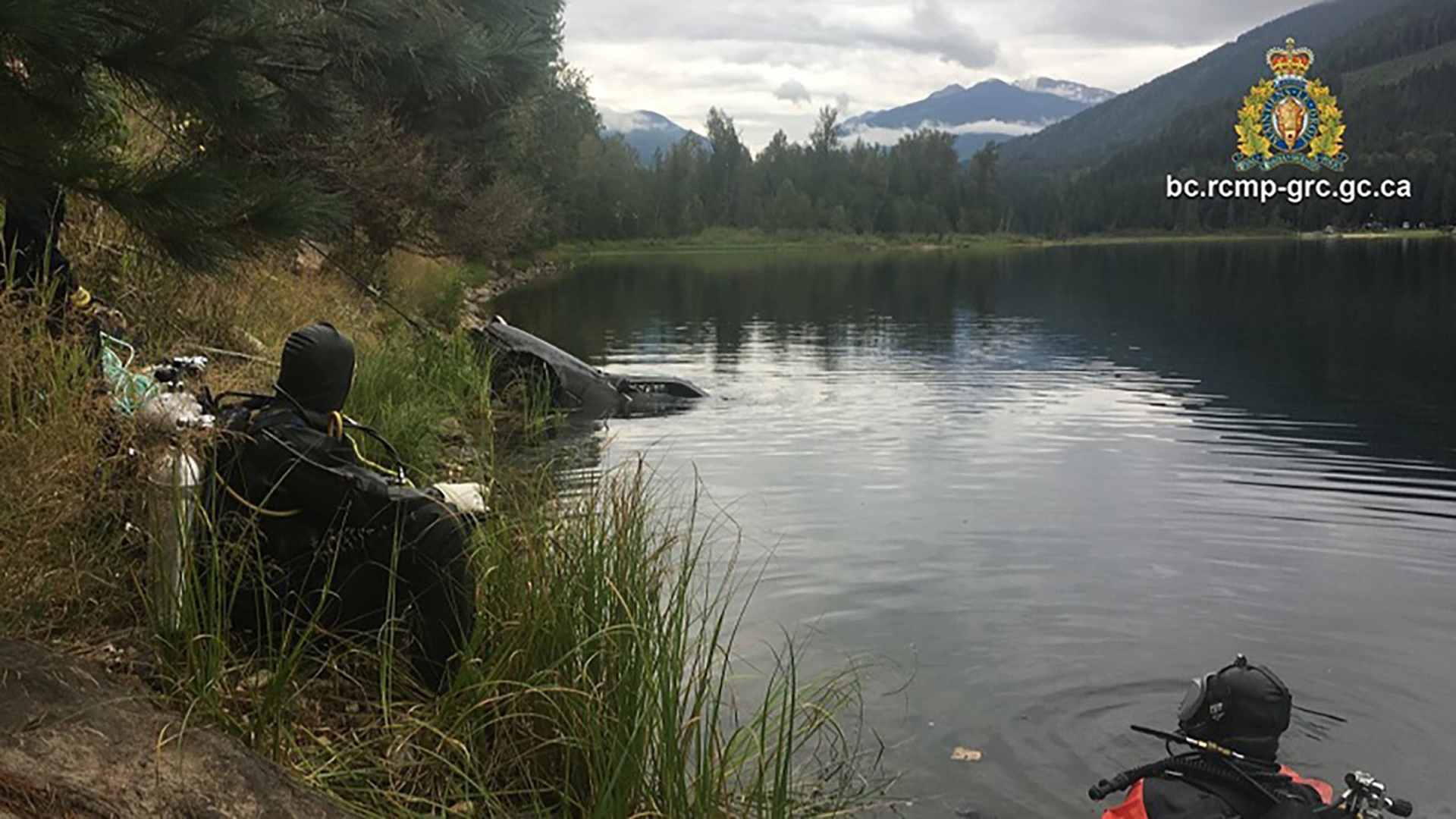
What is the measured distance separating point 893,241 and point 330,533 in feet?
410

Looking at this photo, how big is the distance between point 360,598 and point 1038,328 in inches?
1136

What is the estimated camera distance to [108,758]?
3.03 meters

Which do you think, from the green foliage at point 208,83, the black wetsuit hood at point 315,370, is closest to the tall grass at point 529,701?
the black wetsuit hood at point 315,370

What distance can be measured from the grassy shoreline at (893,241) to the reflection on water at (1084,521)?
81.4 meters

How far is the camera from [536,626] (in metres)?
4.58

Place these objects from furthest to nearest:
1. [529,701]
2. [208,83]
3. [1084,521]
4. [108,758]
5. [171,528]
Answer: [1084,521], [529,701], [171,528], [208,83], [108,758]

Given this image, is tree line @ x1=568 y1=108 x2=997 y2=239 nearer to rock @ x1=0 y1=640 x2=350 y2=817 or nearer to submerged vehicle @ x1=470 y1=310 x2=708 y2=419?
submerged vehicle @ x1=470 y1=310 x2=708 y2=419

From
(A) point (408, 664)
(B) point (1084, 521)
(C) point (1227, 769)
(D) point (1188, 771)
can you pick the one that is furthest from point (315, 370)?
(B) point (1084, 521)

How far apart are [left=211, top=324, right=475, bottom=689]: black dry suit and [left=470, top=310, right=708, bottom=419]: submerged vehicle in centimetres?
1109

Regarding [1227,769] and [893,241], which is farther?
[893,241]

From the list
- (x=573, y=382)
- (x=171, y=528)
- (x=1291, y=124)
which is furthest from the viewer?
(x=1291, y=124)

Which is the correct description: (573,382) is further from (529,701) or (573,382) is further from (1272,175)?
(1272,175)

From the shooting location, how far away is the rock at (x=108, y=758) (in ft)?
9.23

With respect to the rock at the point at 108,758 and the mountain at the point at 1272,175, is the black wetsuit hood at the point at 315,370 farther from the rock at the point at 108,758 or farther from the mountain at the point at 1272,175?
the mountain at the point at 1272,175
